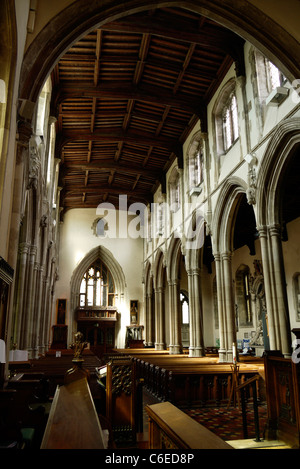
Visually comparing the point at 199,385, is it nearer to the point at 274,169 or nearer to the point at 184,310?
the point at 274,169

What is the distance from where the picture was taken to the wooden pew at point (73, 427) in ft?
4.57

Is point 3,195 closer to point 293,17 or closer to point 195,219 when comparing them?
point 293,17

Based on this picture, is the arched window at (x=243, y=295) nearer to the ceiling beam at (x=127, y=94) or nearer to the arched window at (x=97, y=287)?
the arched window at (x=97, y=287)

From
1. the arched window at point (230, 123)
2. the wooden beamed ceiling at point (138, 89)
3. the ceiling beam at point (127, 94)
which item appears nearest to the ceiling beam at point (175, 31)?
the wooden beamed ceiling at point (138, 89)

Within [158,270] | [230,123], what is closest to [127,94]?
[230,123]

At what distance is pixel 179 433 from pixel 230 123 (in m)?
10.6

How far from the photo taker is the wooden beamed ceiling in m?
9.51

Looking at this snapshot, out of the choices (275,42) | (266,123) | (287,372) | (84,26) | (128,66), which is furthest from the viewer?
(128,66)

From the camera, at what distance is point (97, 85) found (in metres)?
11.7

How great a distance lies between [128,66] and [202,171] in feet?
13.7

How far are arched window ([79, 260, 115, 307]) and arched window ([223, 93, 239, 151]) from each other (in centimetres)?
1281

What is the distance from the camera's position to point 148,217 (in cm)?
2097

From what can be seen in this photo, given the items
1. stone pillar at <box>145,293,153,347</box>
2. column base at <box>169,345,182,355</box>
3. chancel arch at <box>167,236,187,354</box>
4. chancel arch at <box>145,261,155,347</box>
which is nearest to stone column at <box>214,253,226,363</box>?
chancel arch at <box>167,236,187,354</box>
